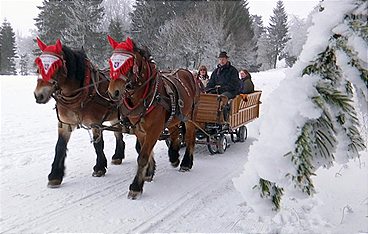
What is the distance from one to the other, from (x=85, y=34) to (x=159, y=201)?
31959 millimetres

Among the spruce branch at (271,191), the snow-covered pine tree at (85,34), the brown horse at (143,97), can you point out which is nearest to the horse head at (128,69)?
the brown horse at (143,97)

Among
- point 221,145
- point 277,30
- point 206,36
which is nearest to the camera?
point 221,145

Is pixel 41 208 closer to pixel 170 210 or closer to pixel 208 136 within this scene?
pixel 170 210

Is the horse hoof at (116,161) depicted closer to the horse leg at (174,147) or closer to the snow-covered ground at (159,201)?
the snow-covered ground at (159,201)

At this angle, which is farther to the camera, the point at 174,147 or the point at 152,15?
the point at 152,15

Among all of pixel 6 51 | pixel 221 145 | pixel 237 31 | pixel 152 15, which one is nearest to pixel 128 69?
pixel 221 145

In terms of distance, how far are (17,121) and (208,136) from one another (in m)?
5.92

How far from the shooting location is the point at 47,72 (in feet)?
A: 14.8

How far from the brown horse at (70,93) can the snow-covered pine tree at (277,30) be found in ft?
147

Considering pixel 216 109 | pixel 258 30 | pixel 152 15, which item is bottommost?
pixel 216 109

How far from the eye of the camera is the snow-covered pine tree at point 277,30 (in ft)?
161

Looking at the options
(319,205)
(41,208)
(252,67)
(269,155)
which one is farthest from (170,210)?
(252,67)

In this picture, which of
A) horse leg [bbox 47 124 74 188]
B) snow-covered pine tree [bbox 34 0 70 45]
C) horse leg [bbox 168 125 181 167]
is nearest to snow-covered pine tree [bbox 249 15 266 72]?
Result: snow-covered pine tree [bbox 34 0 70 45]

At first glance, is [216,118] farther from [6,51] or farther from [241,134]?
[6,51]
